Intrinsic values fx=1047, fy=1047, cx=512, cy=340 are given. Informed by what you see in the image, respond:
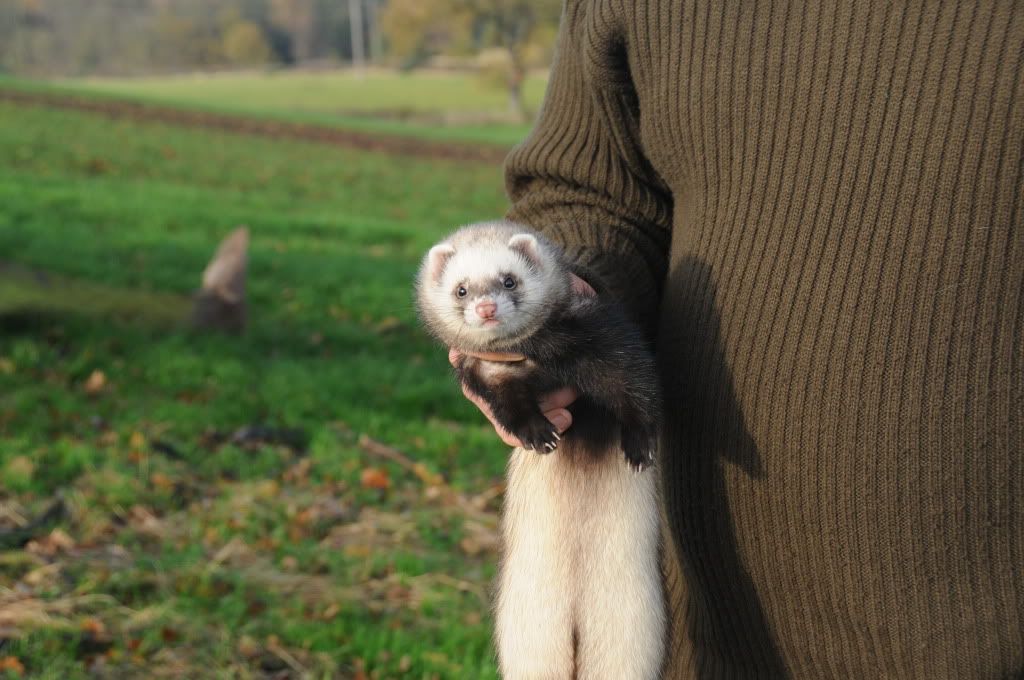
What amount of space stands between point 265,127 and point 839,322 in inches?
908

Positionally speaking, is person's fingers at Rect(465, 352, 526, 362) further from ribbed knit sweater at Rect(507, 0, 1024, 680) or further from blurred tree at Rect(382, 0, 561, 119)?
blurred tree at Rect(382, 0, 561, 119)

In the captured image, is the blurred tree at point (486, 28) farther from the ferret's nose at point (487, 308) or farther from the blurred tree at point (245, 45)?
the ferret's nose at point (487, 308)

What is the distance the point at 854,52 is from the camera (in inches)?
63.1

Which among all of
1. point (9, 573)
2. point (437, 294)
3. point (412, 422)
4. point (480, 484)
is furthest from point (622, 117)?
point (412, 422)

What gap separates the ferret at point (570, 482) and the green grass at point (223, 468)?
481mm

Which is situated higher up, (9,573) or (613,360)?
(613,360)

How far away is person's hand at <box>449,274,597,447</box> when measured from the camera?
1798 mm

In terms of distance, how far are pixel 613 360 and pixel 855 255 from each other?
1.38ft

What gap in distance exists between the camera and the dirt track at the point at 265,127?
21953 mm

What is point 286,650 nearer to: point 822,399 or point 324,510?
point 324,510

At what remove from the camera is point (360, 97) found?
133 ft

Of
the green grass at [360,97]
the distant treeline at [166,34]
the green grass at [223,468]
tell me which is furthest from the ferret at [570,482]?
the distant treeline at [166,34]

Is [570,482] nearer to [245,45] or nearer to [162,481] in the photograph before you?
[162,481]

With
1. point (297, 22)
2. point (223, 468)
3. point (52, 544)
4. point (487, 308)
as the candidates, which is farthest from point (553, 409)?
point (297, 22)
